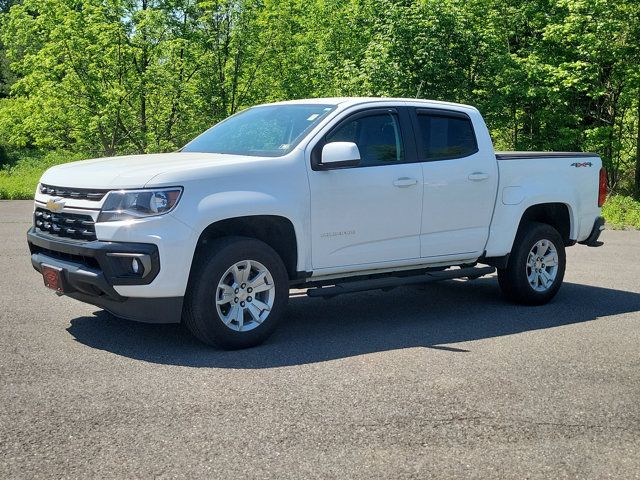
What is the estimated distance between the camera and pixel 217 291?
6.15 m

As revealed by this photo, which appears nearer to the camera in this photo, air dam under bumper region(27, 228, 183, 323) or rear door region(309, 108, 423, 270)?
air dam under bumper region(27, 228, 183, 323)

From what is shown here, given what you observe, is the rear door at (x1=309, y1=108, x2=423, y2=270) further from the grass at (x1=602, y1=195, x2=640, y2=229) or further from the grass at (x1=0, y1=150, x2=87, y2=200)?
the grass at (x1=0, y1=150, x2=87, y2=200)

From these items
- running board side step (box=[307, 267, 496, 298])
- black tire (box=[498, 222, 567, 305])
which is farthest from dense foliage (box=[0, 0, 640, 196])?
running board side step (box=[307, 267, 496, 298])

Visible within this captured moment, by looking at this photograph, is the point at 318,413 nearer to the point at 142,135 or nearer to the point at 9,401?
the point at 9,401

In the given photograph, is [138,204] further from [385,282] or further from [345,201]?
[385,282]

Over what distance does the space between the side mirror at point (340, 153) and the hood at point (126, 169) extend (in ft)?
1.88

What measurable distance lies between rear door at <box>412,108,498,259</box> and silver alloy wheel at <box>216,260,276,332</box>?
5.54ft

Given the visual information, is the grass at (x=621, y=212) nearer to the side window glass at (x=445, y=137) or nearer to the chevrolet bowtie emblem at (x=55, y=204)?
the side window glass at (x=445, y=137)

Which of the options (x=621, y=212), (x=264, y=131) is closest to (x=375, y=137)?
(x=264, y=131)

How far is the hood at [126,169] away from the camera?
19.8 feet

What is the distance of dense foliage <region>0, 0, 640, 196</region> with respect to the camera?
795 inches

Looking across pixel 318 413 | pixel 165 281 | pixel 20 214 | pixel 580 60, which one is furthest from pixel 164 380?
pixel 580 60

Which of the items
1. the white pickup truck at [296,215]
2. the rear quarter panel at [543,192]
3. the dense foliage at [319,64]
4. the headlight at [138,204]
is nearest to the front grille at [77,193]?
the white pickup truck at [296,215]

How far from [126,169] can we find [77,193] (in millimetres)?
412
